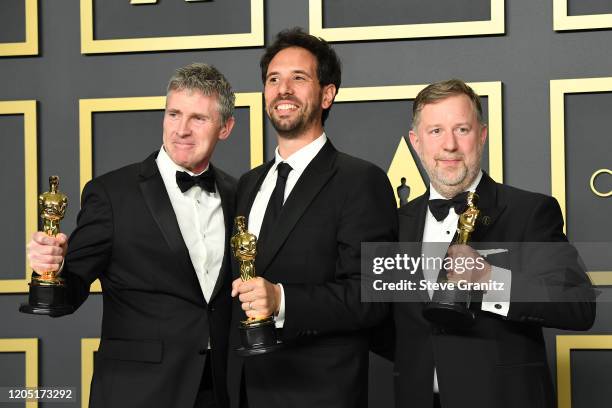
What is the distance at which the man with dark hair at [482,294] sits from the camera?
2.29 m

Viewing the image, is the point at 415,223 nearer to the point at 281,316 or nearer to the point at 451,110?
the point at 451,110

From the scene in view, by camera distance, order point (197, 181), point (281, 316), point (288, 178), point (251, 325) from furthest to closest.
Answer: point (197, 181) → point (288, 178) → point (281, 316) → point (251, 325)

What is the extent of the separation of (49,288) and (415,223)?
95cm

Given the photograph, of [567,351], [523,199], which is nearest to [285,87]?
[523,199]

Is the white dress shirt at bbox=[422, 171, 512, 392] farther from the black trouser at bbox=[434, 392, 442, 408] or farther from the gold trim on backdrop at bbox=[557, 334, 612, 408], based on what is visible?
the gold trim on backdrop at bbox=[557, 334, 612, 408]

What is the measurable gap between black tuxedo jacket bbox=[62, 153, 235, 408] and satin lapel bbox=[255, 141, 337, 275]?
0.18 meters

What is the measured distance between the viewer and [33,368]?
145 inches

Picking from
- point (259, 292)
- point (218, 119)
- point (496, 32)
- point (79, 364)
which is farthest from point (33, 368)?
point (496, 32)

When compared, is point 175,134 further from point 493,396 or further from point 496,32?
point 496,32

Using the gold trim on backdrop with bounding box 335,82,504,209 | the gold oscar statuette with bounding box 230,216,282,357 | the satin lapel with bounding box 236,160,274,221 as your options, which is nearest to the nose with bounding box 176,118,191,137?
the satin lapel with bounding box 236,160,274,221

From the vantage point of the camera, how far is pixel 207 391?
2.44 m

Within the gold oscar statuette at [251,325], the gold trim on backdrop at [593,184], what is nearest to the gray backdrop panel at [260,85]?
the gold trim on backdrop at [593,184]

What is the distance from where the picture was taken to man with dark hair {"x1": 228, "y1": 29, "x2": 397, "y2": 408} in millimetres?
2281

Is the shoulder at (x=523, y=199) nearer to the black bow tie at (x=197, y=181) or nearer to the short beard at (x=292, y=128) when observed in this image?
the short beard at (x=292, y=128)
